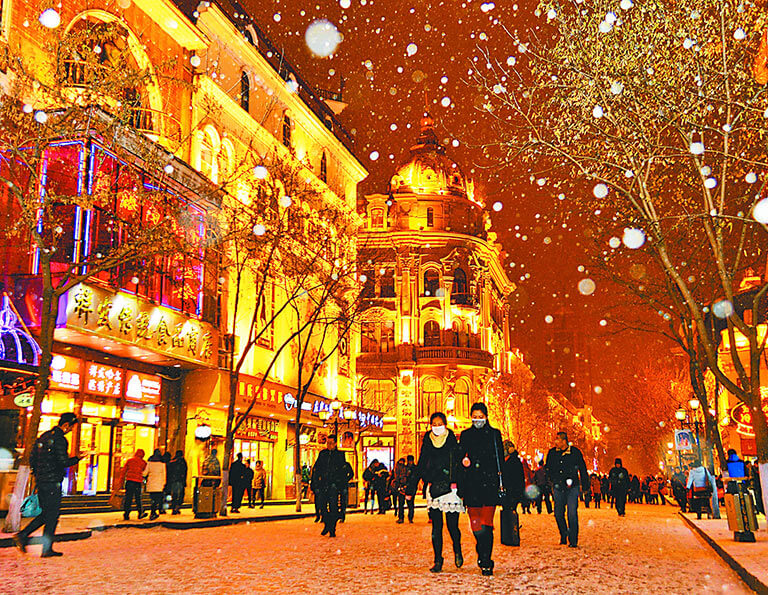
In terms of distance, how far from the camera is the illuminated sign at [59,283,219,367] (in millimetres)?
21438

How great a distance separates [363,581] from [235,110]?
90.4ft

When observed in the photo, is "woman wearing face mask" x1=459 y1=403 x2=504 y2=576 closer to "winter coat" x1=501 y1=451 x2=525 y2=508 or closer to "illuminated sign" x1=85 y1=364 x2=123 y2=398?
"winter coat" x1=501 y1=451 x2=525 y2=508

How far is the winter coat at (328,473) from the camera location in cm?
1554

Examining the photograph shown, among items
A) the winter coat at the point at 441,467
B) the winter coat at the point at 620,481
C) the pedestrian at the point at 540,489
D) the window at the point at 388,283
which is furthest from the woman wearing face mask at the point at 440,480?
the window at the point at 388,283

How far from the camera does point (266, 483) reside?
119 feet

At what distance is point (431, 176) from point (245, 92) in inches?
1364

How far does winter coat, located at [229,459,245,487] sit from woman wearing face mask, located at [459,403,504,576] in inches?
664

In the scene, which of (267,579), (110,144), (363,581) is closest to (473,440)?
(363,581)

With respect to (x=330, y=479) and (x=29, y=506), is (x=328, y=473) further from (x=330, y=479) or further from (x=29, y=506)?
(x=29, y=506)

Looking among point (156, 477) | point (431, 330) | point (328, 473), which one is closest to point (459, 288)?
point (431, 330)

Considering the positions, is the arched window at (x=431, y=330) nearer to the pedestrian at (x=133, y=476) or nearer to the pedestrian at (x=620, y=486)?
the pedestrian at (x=620, y=486)

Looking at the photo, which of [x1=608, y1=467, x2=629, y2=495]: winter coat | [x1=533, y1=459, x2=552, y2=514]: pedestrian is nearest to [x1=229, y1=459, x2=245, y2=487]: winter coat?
[x1=533, y1=459, x2=552, y2=514]: pedestrian

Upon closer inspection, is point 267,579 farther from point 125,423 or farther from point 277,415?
point 277,415

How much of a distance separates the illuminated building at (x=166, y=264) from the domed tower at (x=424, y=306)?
2351 centimetres
